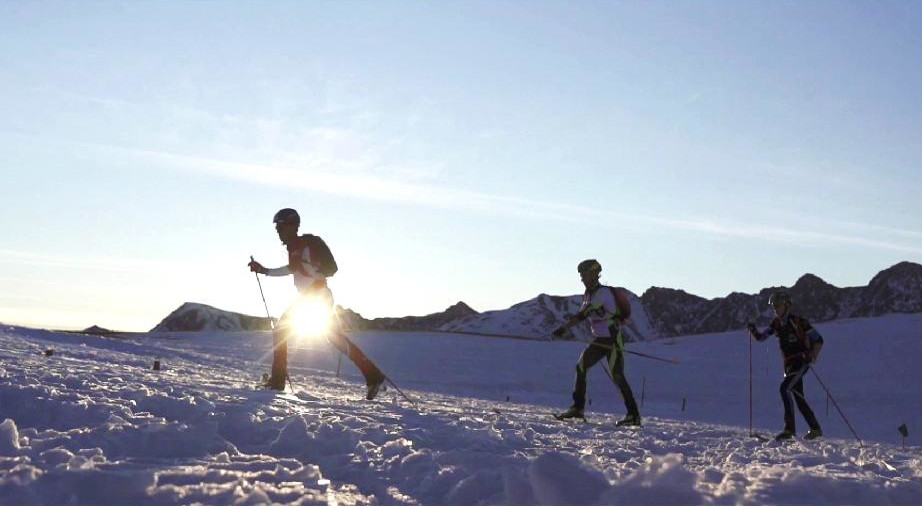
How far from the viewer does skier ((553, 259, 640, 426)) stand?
1122 cm

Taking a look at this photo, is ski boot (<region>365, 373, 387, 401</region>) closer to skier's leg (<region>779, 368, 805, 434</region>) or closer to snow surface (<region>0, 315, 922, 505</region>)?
snow surface (<region>0, 315, 922, 505</region>)

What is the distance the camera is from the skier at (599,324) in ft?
36.8

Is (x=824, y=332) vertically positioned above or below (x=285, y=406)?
above

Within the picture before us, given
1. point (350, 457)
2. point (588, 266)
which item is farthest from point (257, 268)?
point (350, 457)

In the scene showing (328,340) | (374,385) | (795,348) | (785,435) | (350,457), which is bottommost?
(350,457)

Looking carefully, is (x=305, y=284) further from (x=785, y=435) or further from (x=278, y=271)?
(x=785, y=435)

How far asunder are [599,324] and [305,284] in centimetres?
397

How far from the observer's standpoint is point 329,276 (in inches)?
451

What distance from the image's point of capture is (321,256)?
11.4 meters

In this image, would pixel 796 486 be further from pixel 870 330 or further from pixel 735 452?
pixel 870 330

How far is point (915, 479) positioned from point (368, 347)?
33.6 m

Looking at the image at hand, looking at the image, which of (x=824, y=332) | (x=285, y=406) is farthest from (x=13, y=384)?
(x=824, y=332)

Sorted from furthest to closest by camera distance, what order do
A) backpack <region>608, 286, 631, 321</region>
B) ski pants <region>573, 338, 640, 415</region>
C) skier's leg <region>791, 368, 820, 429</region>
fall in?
backpack <region>608, 286, 631, 321</region> < ski pants <region>573, 338, 640, 415</region> < skier's leg <region>791, 368, 820, 429</region>

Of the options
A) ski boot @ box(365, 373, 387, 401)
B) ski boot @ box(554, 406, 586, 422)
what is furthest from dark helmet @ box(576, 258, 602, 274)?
ski boot @ box(365, 373, 387, 401)
